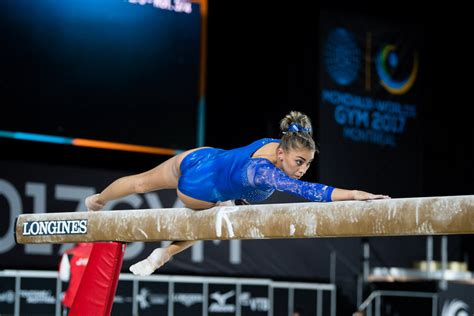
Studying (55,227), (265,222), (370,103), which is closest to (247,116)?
(370,103)

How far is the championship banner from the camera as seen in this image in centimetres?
1127

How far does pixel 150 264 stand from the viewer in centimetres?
515

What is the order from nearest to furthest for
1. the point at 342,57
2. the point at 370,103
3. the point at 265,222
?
1. the point at 265,222
2. the point at 342,57
3. the point at 370,103

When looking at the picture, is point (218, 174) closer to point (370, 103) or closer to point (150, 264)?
point (150, 264)

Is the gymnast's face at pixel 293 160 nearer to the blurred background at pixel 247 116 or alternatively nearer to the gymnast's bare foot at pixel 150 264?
the gymnast's bare foot at pixel 150 264

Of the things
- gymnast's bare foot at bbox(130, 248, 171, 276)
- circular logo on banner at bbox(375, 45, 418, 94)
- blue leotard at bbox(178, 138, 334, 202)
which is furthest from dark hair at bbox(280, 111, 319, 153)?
circular logo on banner at bbox(375, 45, 418, 94)

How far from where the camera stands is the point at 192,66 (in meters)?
9.93

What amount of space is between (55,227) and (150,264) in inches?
29.8

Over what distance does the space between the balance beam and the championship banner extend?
19.2 ft

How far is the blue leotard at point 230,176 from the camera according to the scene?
15.2ft

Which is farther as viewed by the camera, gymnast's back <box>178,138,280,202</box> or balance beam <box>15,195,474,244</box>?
gymnast's back <box>178,138,280,202</box>

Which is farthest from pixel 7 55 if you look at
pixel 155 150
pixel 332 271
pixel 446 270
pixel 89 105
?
pixel 446 270

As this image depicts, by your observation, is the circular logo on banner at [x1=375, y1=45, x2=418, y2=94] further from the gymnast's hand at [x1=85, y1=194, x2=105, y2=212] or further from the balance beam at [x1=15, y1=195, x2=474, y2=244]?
the balance beam at [x1=15, y1=195, x2=474, y2=244]

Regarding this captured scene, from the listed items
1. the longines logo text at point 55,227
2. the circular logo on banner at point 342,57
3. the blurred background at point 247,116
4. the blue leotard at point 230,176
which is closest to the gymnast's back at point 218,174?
the blue leotard at point 230,176
